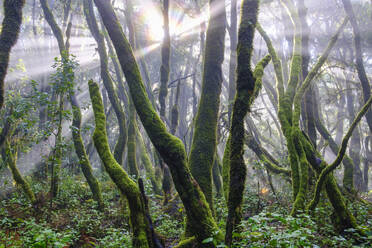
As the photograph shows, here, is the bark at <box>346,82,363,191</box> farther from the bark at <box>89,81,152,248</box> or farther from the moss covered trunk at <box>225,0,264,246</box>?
the bark at <box>89,81,152,248</box>

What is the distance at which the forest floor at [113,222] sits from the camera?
396cm

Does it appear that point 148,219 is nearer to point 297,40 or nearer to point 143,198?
point 143,198

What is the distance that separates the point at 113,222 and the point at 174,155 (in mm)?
4491

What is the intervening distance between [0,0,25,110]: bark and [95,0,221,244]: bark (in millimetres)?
1765

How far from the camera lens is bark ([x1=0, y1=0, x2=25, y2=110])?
4367 millimetres

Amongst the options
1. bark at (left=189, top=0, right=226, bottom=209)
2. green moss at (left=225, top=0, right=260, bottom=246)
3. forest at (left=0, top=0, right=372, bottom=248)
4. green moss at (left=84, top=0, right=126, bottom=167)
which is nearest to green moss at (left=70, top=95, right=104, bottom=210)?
forest at (left=0, top=0, right=372, bottom=248)

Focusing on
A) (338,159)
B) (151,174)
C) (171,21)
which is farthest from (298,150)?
(171,21)

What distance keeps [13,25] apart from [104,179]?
9.02 metres

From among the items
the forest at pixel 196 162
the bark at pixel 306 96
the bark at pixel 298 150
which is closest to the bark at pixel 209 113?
the forest at pixel 196 162

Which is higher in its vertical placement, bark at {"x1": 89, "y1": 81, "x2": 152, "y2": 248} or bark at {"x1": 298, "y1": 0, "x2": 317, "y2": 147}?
bark at {"x1": 298, "y1": 0, "x2": 317, "y2": 147}

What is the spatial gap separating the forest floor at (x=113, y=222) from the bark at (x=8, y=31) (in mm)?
2572

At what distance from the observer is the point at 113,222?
7.27m

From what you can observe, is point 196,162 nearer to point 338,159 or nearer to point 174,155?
point 174,155

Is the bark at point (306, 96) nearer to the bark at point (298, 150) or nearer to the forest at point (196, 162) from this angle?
the forest at point (196, 162)
